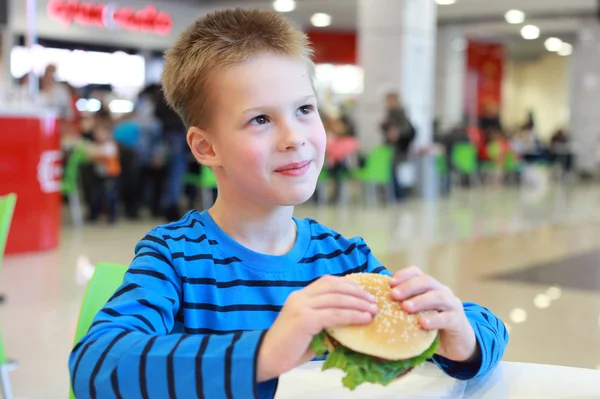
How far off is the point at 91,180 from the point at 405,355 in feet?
23.8

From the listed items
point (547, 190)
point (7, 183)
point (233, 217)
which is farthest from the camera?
point (547, 190)

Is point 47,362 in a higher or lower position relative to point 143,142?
lower

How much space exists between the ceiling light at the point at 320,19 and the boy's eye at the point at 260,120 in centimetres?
1536

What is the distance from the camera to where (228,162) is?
1.00 m

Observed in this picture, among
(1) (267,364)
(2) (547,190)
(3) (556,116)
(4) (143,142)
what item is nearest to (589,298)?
(1) (267,364)

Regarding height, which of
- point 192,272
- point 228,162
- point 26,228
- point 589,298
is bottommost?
point 589,298

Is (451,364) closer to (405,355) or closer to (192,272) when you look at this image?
(405,355)

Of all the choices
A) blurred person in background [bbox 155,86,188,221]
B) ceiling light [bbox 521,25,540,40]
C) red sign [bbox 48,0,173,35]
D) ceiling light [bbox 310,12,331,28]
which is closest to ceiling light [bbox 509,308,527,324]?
blurred person in background [bbox 155,86,188,221]

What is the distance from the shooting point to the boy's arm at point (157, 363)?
2.37ft

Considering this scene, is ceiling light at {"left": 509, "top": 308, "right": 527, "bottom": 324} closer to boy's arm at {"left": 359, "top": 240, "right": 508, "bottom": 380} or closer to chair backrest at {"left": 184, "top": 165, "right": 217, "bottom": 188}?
boy's arm at {"left": 359, "top": 240, "right": 508, "bottom": 380}

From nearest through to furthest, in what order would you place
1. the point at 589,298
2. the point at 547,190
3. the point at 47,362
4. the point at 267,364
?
the point at 267,364 → the point at 47,362 → the point at 589,298 → the point at 547,190

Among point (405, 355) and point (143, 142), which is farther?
point (143, 142)

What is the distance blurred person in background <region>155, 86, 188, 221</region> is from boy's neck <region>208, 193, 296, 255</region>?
6.50 meters

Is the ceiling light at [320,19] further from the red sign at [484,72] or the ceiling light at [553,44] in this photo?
the ceiling light at [553,44]
